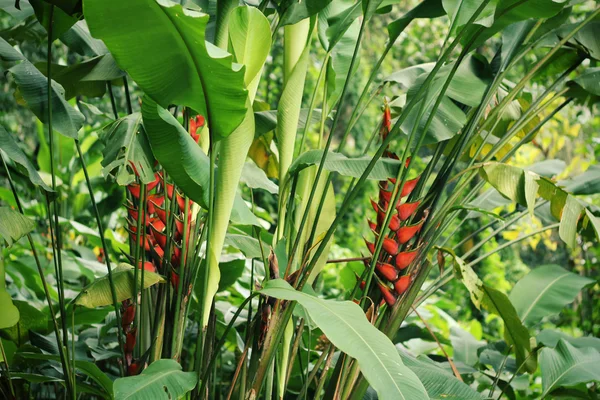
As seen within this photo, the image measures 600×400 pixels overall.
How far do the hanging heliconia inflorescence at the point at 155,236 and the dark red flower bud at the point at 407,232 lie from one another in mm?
437

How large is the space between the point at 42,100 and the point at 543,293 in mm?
1436

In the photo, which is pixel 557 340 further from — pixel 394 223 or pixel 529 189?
pixel 394 223

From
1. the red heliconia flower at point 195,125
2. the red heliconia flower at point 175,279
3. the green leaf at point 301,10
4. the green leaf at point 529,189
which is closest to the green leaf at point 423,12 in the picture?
the green leaf at point 301,10

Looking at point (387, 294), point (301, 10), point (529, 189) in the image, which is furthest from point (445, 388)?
point (301, 10)

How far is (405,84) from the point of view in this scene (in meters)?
1.56

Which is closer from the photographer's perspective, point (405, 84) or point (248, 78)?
point (248, 78)

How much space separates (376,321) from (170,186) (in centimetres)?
53

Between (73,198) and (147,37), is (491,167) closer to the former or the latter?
(147,37)

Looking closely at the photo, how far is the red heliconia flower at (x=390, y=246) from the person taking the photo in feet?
4.11

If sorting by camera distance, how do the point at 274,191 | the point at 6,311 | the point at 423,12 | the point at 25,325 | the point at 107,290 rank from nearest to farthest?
the point at 6,311
the point at 107,290
the point at 423,12
the point at 274,191
the point at 25,325

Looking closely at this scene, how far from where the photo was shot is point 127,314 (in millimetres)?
1288

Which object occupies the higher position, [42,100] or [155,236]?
[42,100]

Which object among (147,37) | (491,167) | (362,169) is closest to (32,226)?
(147,37)

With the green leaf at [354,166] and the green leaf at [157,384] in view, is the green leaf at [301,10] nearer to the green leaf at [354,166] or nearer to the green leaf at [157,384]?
the green leaf at [354,166]
